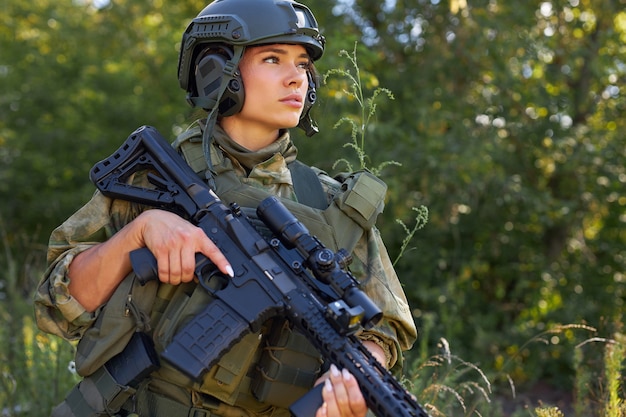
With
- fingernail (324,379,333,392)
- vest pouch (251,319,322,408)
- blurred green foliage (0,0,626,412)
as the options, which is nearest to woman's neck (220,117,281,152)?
vest pouch (251,319,322,408)

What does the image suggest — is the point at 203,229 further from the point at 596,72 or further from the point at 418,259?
the point at 596,72

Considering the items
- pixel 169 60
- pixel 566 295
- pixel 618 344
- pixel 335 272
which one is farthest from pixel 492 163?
pixel 335 272

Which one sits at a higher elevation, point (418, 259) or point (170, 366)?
point (170, 366)

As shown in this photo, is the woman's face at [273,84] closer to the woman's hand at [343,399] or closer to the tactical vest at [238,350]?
the tactical vest at [238,350]

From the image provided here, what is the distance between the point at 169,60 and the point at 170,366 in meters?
6.66

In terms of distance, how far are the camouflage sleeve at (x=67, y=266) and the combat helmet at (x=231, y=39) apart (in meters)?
0.46

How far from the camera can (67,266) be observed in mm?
2428

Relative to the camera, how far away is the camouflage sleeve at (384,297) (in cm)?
241

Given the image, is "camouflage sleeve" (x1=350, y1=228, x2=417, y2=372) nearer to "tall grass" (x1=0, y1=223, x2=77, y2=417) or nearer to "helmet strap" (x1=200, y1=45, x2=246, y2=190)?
"helmet strap" (x1=200, y1=45, x2=246, y2=190)

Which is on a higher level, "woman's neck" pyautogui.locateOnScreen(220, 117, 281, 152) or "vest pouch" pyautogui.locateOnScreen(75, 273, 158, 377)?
"woman's neck" pyautogui.locateOnScreen(220, 117, 281, 152)

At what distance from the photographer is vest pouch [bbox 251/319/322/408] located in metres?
2.33

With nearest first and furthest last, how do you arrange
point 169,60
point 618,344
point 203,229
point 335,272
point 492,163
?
point 335,272 → point 203,229 → point 618,344 → point 492,163 → point 169,60

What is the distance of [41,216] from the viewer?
947 centimetres

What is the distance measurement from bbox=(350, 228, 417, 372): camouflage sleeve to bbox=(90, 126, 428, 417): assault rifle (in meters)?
0.20
